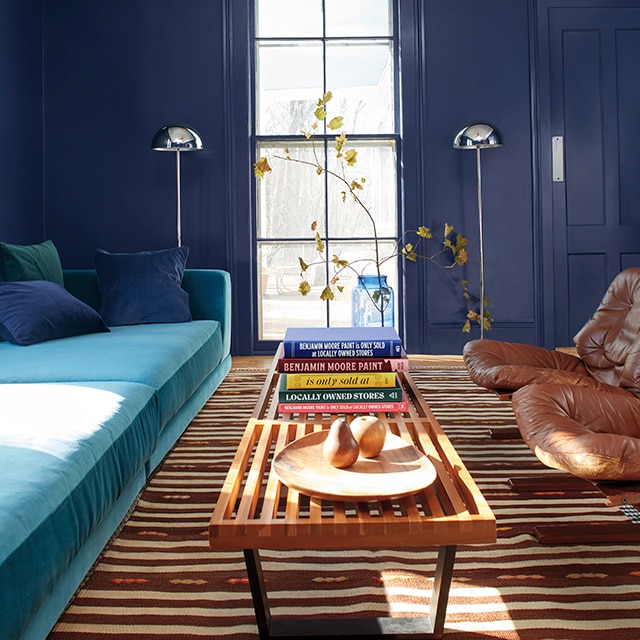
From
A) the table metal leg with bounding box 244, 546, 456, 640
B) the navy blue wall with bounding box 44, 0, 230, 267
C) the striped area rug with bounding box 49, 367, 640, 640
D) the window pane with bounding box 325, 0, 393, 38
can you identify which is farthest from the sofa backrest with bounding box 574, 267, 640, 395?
the window pane with bounding box 325, 0, 393, 38

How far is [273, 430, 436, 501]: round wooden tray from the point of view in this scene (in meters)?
1.24

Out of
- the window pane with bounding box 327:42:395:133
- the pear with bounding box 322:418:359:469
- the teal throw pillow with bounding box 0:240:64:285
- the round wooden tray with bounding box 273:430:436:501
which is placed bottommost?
the round wooden tray with bounding box 273:430:436:501

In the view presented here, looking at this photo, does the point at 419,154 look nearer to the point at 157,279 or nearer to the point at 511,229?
the point at 511,229

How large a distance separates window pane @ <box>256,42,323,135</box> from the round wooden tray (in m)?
4.31

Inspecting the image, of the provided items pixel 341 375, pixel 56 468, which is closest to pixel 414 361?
pixel 341 375

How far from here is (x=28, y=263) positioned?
140 inches

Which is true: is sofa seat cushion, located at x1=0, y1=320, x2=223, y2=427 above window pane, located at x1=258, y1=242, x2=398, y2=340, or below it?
below

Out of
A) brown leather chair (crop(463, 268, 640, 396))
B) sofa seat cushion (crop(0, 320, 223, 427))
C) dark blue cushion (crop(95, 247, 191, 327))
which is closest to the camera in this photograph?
sofa seat cushion (crop(0, 320, 223, 427))

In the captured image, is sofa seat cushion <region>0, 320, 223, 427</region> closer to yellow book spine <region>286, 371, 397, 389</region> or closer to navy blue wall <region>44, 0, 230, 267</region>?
yellow book spine <region>286, 371, 397, 389</region>

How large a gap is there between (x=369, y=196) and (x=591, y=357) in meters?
2.84

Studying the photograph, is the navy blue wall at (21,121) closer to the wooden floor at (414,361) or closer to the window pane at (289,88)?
the window pane at (289,88)

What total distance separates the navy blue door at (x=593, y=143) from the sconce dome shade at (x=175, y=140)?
8.51 ft

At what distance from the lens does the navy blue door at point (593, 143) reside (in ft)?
17.4

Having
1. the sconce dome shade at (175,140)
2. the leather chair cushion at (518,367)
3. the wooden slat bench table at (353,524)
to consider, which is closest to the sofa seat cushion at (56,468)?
the wooden slat bench table at (353,524)
